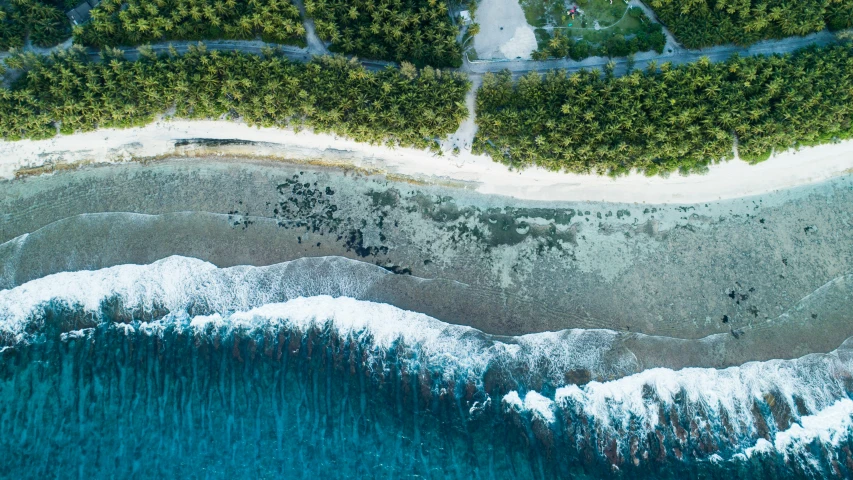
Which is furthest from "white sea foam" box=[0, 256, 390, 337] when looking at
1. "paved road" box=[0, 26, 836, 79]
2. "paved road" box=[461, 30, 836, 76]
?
"paved road" box=[461, 30, 836, 76]

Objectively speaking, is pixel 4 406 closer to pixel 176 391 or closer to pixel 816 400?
pixel 176 391

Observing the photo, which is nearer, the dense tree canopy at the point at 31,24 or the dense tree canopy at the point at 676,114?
the dense tree canopy at the point at 676,114

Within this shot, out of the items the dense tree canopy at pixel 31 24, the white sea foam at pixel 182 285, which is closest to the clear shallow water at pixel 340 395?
the white sea foam at pixel 182 285

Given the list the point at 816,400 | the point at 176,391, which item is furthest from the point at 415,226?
the point at 816,400

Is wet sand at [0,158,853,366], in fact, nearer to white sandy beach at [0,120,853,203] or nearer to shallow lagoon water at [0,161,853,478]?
shallow lagoon water at [0,161,853,478]

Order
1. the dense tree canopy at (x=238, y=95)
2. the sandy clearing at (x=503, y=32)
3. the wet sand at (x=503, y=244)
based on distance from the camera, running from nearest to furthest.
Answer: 1. the wet sand at (x=503, y=244)
2. the dense tree canopy at (x=238, y=95)
3. the sandy clearing at (x=503, y=32)

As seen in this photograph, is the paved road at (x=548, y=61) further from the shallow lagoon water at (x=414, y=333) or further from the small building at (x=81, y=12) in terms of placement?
the shallow lagoon water at (x=414, y=333)

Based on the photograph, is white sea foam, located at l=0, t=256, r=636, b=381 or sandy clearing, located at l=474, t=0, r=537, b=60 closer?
white sea foam, located at l=0, t=256, r=636, b=381

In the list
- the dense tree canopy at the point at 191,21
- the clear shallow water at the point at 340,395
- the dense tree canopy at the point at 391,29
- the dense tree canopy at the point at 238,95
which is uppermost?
the dense tree canopy at the point at 191,21
